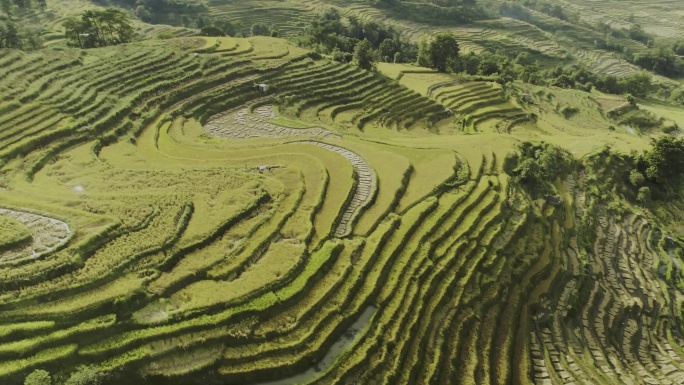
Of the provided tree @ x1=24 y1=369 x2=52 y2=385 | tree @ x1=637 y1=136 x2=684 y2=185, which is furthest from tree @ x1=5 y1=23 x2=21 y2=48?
tree @ x1=637 y1=136 x2=684 y2=185

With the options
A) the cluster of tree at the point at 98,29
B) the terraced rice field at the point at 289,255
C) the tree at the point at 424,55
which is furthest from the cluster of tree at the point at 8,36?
the tree at the point at 424,55

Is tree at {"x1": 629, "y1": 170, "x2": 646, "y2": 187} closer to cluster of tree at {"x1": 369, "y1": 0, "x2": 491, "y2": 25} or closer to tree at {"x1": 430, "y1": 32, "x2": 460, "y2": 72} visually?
tree at {"x1": 430, "y1": 32, "x2": 460, "y2": 72}

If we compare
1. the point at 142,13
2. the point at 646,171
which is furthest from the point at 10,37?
the point at 646,171

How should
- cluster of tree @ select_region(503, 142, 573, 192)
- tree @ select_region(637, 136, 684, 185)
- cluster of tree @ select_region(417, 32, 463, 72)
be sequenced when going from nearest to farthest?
cluster of tree @ select_region(503, 142, 573, 192)
tree @ select_region(637, 136, 684, 185)
cluster of tree @ select_region(417, 32, 463, 72)

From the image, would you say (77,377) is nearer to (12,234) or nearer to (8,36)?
(12,234)

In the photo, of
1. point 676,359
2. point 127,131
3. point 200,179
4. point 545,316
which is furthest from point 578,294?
point 127,131

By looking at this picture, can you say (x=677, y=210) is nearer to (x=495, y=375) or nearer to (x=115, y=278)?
(x=495, y=375)
